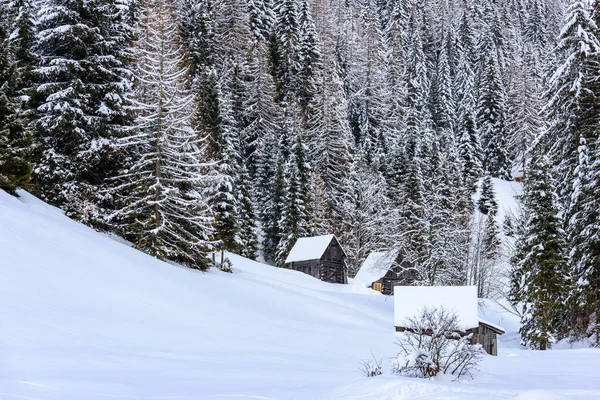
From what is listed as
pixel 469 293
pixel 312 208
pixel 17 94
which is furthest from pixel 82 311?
pixel 312 208

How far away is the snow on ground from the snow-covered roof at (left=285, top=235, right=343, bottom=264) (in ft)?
73.9

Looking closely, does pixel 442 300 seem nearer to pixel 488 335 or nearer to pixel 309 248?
pixel 488 335

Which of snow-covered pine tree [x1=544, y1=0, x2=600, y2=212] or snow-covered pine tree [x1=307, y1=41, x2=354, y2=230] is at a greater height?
snow-covered pine tree [x1=307, y1=41, x2=354, y2=230]

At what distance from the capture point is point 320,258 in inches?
1933

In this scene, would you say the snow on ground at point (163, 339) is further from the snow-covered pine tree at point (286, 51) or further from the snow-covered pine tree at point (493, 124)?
the snow-covered pine tree at point (493, 124)

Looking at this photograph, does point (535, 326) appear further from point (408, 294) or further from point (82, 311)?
point (82, 311)

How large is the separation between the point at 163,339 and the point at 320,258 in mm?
36514

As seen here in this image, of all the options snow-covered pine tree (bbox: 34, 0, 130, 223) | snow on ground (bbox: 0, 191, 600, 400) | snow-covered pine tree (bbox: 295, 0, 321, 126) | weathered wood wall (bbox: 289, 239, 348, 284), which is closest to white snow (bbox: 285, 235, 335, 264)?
weathered wood wall (bbox: 289, 239, 348, 284)

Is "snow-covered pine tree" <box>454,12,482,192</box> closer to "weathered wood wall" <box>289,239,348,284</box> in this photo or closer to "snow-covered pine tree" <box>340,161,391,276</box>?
"snow-covered pine tree" <box>340,161,391,276</box>

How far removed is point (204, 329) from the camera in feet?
51.4

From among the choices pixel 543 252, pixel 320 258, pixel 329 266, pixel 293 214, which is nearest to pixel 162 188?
pixel 543 252

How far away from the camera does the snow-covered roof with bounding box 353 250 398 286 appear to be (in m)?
48.5

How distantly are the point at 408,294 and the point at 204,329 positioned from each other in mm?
14597

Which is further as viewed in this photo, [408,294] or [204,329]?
[408,294]
